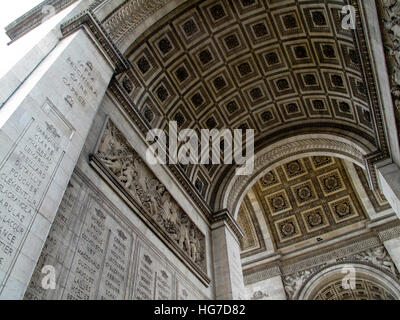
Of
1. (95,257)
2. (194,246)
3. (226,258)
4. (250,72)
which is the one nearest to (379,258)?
(226,258)

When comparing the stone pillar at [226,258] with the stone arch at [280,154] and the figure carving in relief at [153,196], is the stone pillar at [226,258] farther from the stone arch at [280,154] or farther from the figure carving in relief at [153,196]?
the figure carving in relief at [153,196]

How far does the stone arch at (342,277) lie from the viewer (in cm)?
1512

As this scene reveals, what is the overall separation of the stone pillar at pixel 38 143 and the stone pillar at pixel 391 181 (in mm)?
8674

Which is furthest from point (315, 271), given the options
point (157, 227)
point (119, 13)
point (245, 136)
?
point (119, 13)

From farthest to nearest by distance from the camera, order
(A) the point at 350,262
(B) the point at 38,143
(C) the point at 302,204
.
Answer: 1. (C) the point at 302,204
2. (A) the point at 350,262
3. (B) the point at 38,143

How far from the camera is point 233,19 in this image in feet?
40.4

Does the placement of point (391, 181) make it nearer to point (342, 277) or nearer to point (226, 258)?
point (226, 258)

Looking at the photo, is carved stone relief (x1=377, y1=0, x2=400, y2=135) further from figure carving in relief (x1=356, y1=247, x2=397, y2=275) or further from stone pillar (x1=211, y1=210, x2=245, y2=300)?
figure carving in relief (x1=356, y1=247, x2=397, y2=275)

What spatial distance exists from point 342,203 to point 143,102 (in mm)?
12768

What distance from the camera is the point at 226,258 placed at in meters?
11.7

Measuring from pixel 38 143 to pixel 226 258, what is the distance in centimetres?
810

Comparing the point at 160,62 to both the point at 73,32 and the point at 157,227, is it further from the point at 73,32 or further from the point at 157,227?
the point at 157,227

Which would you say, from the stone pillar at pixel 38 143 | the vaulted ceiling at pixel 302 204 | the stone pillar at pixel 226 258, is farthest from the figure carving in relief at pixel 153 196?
the vaulted ceiling at pixel 302 204
